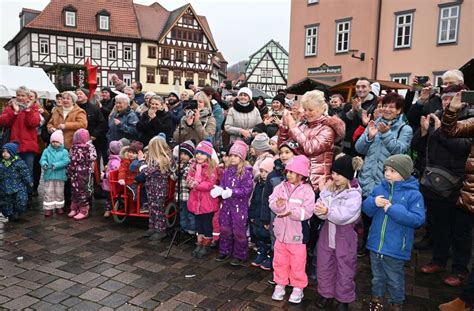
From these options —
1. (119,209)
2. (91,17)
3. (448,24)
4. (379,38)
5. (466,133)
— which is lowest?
(119,209)

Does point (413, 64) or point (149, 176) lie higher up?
point (413, 64)

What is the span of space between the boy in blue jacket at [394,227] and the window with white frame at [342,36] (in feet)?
65.1

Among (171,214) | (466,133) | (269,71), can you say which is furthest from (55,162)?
(269,71)

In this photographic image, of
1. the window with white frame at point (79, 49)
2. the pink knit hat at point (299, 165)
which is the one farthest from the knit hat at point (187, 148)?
the window with white frame at point (79, 49)

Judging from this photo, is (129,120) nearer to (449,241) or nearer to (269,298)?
(269,298)

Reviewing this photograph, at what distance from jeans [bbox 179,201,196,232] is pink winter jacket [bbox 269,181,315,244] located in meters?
1.60

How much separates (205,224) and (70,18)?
127 feet

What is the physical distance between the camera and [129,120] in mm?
6594

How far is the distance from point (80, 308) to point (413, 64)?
1989 cm

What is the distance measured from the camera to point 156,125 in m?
6.10

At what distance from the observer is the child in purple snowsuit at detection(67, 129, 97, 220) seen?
20.5 feet

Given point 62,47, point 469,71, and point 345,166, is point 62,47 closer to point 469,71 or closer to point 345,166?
point 469,71

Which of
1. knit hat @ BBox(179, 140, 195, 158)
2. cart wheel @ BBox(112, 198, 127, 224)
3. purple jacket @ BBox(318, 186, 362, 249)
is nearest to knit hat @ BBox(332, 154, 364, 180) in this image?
purple jacket @ BBox(318, 186, 362, 249)

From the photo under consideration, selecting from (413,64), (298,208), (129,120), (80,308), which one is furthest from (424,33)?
(80,308)
